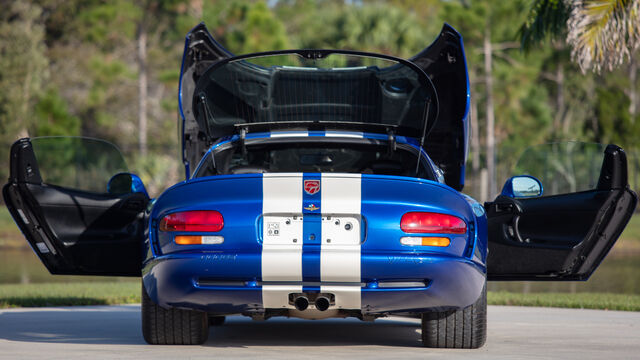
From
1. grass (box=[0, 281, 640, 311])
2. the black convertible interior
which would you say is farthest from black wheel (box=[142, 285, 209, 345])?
grass (box=[0, 281, 640, 311])

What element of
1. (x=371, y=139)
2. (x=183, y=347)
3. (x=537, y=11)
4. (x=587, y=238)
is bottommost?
(x=183, y=347)

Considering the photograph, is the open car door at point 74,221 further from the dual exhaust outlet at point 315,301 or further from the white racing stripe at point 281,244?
the dual exhaust outlet at point 315,301

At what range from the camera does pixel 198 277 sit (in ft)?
16.0

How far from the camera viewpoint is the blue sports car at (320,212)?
480 centimetres

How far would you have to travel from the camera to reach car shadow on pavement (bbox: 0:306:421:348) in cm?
597

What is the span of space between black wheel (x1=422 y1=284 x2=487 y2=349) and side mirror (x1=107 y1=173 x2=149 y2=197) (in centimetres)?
209

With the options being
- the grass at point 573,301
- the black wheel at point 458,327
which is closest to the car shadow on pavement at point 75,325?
the black wheel at point 458,327

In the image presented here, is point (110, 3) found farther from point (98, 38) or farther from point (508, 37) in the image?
point (508, 37)

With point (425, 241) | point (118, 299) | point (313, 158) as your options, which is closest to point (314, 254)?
point (425, 241)

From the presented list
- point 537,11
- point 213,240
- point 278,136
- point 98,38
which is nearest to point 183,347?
point 213,240

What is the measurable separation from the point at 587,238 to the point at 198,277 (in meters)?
2.48

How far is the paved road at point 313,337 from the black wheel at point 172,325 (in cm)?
9

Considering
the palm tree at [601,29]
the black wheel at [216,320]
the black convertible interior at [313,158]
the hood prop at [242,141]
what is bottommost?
the black wheel at [216,320]

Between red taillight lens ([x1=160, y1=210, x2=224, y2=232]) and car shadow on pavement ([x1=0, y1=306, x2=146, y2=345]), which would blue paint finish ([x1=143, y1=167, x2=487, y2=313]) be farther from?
car shadow on pavement ([x1=0, y1=306, x2=146, y2=345])
